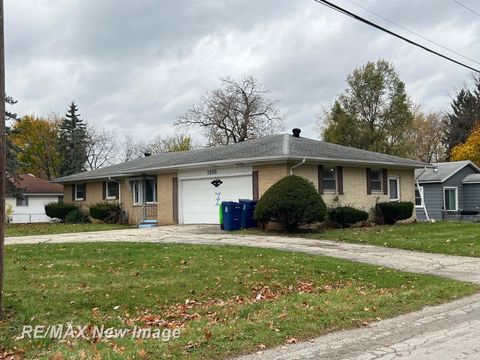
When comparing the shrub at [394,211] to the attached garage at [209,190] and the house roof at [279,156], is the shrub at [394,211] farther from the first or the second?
the attached garage at [209,190]

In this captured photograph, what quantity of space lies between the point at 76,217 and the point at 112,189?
2.76 m

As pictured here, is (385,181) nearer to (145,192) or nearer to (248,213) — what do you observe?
(248,213)

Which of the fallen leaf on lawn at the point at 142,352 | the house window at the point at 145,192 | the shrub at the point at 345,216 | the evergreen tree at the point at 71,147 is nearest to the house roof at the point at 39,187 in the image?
the evergreen tree at the point at 71,147

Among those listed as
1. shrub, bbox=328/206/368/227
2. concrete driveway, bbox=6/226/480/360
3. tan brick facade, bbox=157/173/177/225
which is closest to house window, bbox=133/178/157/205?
tan brick facade, bbox=157/173/177/225

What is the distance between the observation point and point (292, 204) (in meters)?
18.2

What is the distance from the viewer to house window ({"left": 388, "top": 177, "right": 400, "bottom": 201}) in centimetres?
2577

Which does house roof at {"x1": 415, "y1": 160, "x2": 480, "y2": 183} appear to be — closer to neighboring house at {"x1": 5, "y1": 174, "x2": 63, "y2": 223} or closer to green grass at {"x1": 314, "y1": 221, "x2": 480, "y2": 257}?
green grass at {"x1": 314, "y1": 221, "x2": 480, "y2": 257}

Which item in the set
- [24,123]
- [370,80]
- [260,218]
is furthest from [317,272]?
[24,123]

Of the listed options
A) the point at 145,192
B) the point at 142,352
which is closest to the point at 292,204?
the point at 145,192

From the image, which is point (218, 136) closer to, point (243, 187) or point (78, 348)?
point (243, 187)

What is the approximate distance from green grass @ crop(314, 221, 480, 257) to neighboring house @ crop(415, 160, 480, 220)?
38.0ft

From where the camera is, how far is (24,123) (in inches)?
2208

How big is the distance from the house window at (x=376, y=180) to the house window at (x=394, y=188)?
36.8 inches

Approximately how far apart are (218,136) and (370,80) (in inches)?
700
